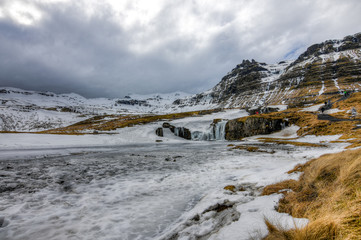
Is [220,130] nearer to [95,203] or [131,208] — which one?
[131,208]

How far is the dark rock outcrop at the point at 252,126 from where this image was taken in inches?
1854

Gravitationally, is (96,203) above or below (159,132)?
below

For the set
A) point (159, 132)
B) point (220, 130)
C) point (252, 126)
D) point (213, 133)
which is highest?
point (252, 126)

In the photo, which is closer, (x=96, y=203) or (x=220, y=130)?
(x=96, y=203)

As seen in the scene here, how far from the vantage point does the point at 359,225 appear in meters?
2.51

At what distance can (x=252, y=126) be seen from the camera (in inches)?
1971

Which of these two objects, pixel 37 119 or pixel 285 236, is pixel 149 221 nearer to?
pixel 285 236

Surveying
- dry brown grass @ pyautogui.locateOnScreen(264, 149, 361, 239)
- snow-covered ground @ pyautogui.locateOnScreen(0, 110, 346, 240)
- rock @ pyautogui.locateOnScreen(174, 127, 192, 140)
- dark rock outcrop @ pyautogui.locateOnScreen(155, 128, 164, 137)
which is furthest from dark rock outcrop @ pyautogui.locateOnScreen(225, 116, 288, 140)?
dry brown grass @ pyautogui.locateOnScreen(264, 149, 361, 239)

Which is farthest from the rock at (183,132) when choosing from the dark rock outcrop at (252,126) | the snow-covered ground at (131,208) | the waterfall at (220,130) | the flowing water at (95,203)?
the snow-covered ground at (131,208)

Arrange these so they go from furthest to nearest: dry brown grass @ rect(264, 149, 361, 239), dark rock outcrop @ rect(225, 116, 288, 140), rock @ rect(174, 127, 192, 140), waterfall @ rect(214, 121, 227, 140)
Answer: rock @ rect(174, 127, 192, 140) < waterfall @ rect(214, 121, 227, 140) < dark rock outcrop @ rect(225, 116, 288, 140) < dry brown grass @ rect(264, 149, 361, 239)

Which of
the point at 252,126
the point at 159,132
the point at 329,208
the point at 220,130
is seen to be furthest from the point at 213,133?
the point at 329,208

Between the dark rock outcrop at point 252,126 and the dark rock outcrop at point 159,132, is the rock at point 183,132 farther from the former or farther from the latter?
the dark rock outcrop at point 252,126

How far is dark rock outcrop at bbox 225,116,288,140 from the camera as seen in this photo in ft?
155

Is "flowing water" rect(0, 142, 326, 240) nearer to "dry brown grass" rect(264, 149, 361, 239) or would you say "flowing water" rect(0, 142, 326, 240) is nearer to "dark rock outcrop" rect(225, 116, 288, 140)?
"dry brown grass" rect(264, 149, 361, 239)
